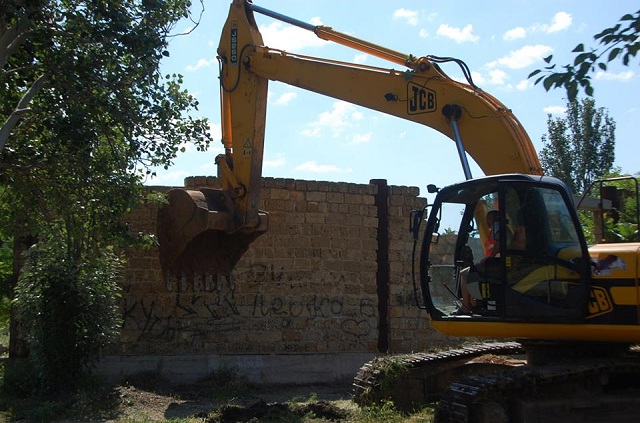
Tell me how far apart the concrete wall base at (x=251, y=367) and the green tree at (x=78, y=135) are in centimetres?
116

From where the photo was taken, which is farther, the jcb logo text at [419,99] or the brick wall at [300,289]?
the brick wall at [300,289]

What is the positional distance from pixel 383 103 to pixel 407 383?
3.41 m

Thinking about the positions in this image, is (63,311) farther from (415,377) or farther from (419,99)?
(419,99)

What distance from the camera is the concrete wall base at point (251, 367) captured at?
1217cm

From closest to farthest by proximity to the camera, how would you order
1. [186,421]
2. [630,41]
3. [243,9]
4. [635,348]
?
[630,41] < [635,348] < [186,421] < [243,9]

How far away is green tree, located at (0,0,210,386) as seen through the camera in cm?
937

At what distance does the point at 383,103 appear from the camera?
9.43m

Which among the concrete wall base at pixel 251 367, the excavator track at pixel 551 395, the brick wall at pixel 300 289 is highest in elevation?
the brick wall at pixel 300 289

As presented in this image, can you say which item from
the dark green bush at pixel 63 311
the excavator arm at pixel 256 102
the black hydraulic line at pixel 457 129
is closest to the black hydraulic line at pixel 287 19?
the excavator arm at pixel 256 102

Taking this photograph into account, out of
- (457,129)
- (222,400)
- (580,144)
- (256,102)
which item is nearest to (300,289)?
(222,400)

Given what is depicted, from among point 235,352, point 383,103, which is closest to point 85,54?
point 383,103

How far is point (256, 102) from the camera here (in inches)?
412

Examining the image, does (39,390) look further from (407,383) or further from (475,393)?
(475,393)

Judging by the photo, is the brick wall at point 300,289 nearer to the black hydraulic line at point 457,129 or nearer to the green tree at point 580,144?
the black hydraulic line at point 457,129
